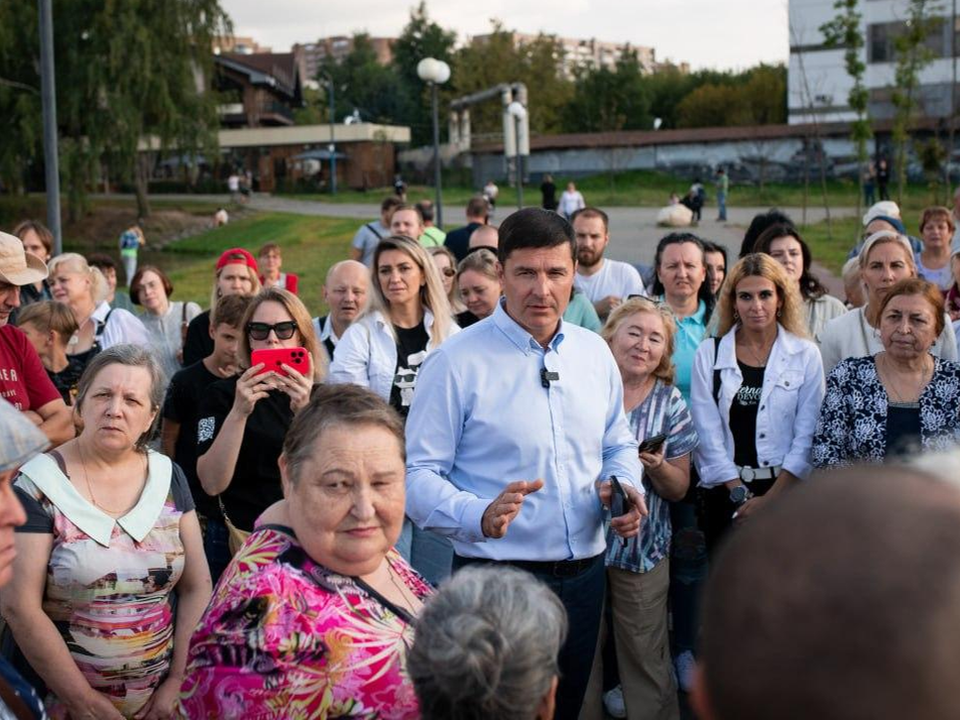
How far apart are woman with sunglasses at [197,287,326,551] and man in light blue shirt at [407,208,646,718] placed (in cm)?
103

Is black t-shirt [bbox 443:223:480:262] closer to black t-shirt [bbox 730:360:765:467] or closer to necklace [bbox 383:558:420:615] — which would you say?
black t-shirt [bbox 730:360:765:467]

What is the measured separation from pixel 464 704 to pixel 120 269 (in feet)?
109

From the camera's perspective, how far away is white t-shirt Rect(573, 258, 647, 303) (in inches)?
300

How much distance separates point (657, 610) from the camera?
5.31 m

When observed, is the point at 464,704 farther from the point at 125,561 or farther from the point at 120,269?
the point at 120,269

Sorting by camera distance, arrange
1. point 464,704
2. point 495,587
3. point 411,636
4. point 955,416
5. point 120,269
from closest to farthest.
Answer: point 464,704, point 495,587, point 411,636, point 955,416, point 120,269

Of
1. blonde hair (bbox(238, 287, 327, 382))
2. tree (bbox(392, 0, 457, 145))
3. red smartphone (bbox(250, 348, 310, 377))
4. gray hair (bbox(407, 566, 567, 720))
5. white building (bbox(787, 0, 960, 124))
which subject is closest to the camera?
gray hair (bbox(407, 566, 567, 720))

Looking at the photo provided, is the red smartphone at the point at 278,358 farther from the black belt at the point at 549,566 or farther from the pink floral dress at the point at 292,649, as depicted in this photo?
the pink floral dress at the point at 292,649

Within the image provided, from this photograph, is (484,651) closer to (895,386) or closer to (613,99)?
(895,386)

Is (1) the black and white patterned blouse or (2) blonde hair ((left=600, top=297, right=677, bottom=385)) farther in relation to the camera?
(2) blonde hair ((left=600, top=297, right=677, bottom=385))

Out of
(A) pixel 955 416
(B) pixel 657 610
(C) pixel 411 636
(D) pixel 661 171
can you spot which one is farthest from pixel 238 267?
(D) pixel 661 171

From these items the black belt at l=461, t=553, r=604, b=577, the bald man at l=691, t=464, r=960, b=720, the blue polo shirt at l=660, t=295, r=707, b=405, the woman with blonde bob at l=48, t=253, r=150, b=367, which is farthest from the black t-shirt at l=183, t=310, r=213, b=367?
the bald man at l=691, t=464, r=960, b=720

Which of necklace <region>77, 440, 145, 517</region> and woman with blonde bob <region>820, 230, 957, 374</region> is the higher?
woman with blonde bob <region>820, 230, 957, 374</region>

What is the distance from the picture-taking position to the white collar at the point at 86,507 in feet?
11.8
